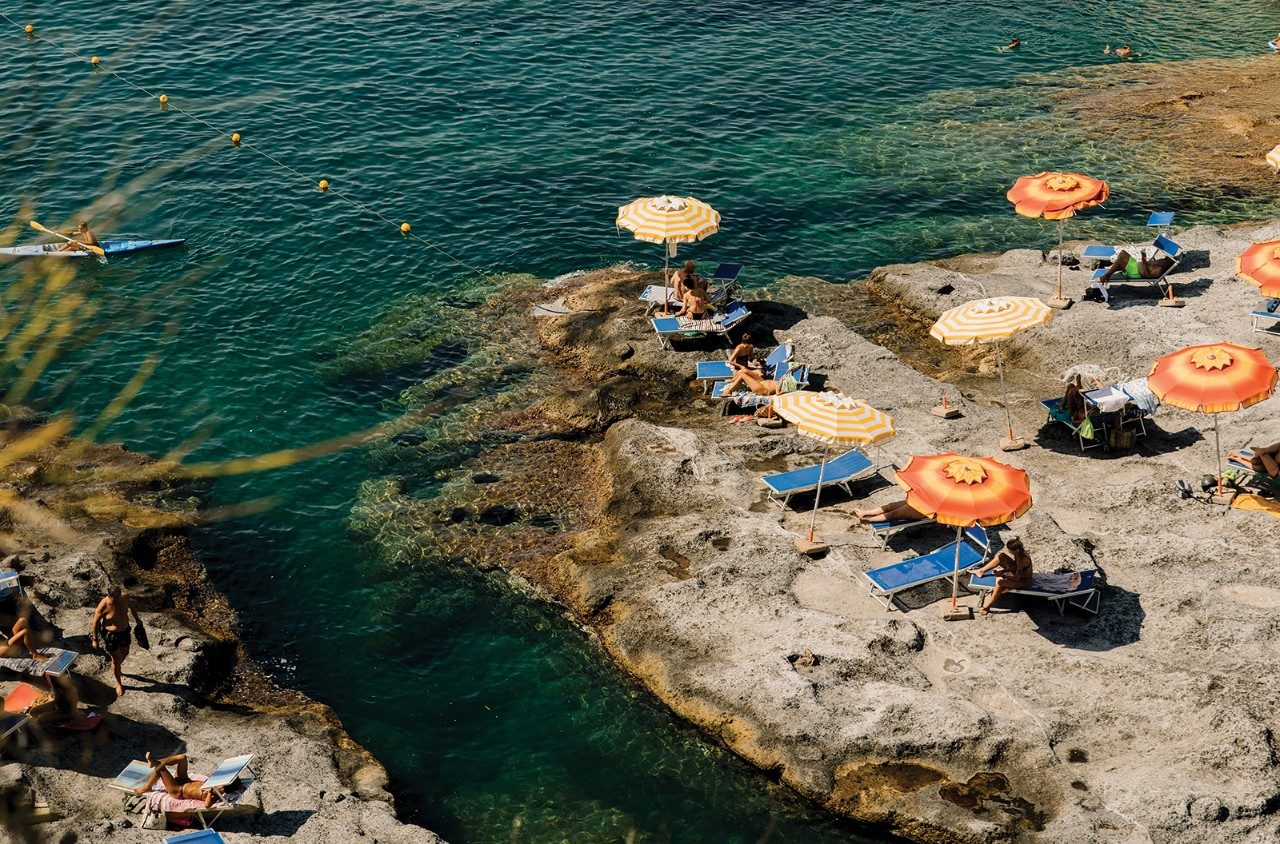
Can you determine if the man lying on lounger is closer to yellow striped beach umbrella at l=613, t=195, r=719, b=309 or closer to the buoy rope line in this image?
yellow striped beach umbrella at l=613, t=195, r=719, b=309

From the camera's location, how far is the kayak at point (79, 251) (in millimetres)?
32875

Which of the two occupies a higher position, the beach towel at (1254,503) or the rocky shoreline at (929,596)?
the beach towel at (1254,503)

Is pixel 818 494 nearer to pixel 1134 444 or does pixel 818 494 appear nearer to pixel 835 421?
pixel 835 421

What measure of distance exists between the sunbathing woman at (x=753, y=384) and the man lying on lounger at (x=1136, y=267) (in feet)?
30.0

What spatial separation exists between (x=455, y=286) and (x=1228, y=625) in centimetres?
2167

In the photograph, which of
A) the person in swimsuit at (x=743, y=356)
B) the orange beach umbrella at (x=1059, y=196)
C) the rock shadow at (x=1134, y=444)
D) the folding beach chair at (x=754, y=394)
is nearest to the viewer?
the rock shadow at (x=1134, y=444)

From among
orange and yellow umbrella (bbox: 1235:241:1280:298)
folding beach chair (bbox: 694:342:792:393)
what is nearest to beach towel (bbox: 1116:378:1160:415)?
orange and yellow umbrella (bbox: 1235:241:1280:298)

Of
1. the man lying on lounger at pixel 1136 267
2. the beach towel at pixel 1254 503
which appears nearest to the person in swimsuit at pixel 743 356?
the man lying on lounger at pixel 1136 267

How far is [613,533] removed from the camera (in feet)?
74.0

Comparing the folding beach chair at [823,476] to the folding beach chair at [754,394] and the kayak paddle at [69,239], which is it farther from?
the kayak paddle at [69,239]

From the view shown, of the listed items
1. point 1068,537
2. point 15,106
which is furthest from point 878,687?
point 15,106

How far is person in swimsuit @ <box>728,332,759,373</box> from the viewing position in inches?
1054

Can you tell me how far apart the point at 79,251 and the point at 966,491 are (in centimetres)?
2628

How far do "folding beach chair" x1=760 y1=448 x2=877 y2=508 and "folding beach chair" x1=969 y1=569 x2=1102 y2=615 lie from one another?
13.2 ft
